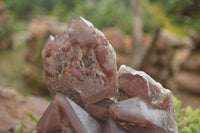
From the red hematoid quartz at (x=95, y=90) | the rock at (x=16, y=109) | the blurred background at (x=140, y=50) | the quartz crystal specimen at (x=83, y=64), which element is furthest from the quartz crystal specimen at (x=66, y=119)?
the blurred background at (x=140, y=50)

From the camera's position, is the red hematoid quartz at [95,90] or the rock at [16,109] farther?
the rock at [16,109]

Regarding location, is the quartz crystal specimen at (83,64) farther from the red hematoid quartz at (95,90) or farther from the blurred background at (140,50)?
the blurred background at (140,50)

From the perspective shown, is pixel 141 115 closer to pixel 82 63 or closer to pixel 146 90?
pixel 146 90

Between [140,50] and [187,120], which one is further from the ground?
[140,50]

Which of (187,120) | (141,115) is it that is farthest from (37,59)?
(141,115)

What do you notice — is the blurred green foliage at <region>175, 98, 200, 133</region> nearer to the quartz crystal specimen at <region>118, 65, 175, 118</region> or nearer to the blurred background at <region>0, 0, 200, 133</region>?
the quartz crystal specimen at <region>118, 65, 175, 118</region>

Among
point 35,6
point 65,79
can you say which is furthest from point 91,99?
point 35,6

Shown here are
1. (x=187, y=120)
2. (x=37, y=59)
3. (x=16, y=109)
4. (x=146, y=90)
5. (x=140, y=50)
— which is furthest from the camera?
(x=37, y=59)

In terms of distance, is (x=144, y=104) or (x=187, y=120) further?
(x=187, y=120)
